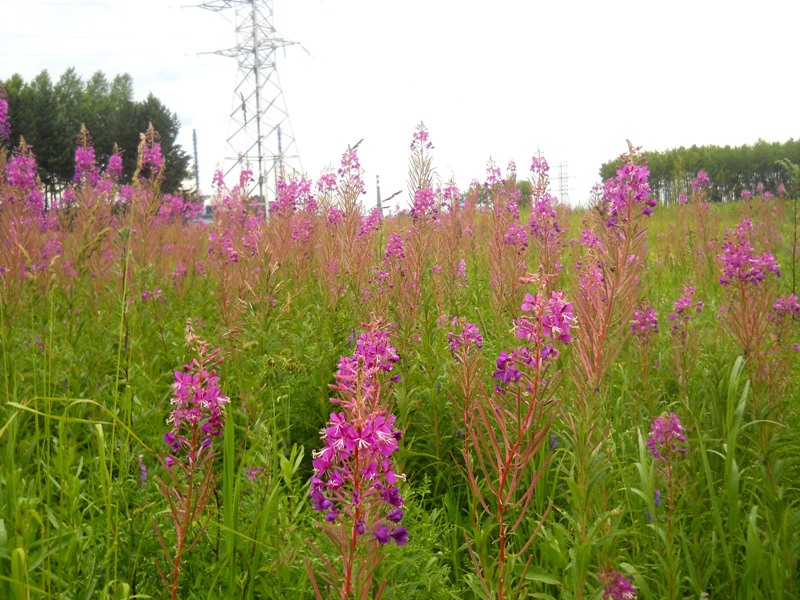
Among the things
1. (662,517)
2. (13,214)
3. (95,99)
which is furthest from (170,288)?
(95,99)

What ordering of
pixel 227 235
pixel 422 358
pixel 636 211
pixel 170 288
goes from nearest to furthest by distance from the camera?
pixel 636 211, pixel 422 358, pixel 227 235, pixel 170 288

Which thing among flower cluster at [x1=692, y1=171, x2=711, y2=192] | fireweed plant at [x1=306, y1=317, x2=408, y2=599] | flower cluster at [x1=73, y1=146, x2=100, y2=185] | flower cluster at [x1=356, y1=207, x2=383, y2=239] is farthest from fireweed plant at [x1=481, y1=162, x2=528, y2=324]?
flower cluster at [x1=692, y1=171, x2=711, y2=192]

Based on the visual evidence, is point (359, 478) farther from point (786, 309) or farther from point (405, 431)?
point (786, 309)

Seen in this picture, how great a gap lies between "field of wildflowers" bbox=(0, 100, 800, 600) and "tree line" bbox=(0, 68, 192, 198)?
30532 mm

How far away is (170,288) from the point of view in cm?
687

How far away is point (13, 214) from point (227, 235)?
6.74 ft

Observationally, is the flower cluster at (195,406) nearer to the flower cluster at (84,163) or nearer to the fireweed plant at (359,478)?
the fireweed plant at (359,478)

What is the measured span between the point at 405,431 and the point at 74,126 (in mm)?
48378

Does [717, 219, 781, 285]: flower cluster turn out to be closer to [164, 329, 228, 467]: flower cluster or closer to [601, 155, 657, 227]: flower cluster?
[601, 155, 657, 227]: flower cluster

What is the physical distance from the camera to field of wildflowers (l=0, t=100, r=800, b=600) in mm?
1479

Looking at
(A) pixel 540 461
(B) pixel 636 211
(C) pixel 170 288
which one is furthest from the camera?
(C) pixel 170 288

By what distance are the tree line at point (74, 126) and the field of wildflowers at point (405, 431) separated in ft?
100

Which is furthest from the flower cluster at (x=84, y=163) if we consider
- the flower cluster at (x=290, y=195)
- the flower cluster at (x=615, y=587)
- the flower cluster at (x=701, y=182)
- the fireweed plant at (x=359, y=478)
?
the flower cluster at (x=701, y=182)

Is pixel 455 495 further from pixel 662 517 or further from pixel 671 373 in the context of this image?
pixel 671 373
